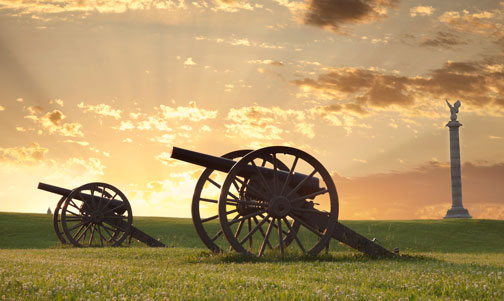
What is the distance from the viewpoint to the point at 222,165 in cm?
1581

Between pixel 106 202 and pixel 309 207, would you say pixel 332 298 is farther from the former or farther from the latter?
pixel 106 202

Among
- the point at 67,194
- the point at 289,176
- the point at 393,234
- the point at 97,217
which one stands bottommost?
the point at 393,234

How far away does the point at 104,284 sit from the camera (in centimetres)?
940

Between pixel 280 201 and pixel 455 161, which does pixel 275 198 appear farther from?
pixel 455 161

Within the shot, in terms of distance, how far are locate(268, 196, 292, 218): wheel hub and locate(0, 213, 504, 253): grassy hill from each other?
15.4 metres

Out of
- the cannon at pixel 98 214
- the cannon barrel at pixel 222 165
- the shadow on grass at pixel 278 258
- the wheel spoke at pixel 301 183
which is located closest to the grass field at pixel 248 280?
the shadow on grass at pixel 278 258

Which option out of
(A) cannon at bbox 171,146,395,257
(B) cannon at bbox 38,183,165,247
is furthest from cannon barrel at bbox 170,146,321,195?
(B) cannon at bbox 38,183,165,247

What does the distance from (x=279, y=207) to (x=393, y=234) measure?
22804mm

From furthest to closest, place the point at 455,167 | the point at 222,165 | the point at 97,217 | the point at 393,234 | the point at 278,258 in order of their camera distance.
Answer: the point at 455,167 → the point at 393,234 → the point at 97,217 → the point at 222,165 → the point at 278,258

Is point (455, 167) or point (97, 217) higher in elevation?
point (455, 167)

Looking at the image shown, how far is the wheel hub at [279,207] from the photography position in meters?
14.9

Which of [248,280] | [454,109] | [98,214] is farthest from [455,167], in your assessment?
[248,280]

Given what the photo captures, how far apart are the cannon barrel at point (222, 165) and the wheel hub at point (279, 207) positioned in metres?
0.84

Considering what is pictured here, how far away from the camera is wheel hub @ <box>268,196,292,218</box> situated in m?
14.9
